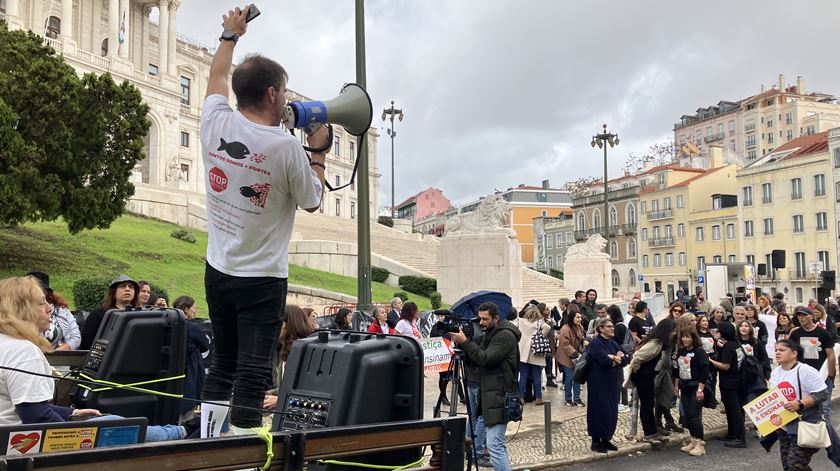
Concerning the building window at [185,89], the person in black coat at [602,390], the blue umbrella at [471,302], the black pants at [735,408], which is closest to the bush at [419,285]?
the black pants at [735,408]

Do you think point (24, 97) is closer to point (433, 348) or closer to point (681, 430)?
point (433, 348)

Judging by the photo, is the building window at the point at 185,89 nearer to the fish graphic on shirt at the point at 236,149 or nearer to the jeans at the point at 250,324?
the fish graphic on shirt at the point at 236,149

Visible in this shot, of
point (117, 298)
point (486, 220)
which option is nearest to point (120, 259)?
point (486, 220)

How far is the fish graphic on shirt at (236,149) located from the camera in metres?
3.08

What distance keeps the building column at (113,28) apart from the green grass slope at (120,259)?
28.0 meters

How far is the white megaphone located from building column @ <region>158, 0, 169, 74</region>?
67.2m

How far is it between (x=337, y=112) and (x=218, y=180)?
650 millimetres

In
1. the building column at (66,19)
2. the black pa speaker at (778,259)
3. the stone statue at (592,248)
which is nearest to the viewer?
the black pa speaker at (778,259)

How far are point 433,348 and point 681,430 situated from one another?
4.29m

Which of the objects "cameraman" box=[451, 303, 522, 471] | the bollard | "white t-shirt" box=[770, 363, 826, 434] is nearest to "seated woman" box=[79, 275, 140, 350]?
"cameraman" box=[451, 303, 522, 471]

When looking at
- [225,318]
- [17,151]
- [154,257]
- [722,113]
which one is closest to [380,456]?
[225,318]

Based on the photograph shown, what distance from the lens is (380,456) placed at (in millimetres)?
2957

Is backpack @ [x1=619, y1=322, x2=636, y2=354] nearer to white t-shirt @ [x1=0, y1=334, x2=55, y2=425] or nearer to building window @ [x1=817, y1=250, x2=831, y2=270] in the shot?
white t-shirt @ [x1=0, y1=334, x2=55, y2=425]

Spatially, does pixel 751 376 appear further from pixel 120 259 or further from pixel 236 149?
pixel 120 259
